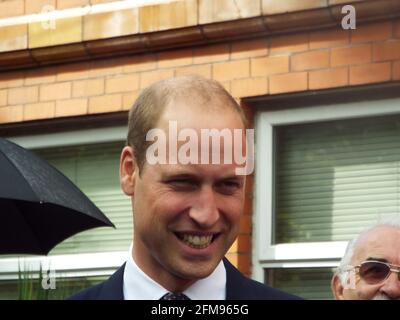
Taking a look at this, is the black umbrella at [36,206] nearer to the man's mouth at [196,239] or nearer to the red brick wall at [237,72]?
the red brick wall at [237,72]

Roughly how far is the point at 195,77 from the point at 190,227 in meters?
0.18

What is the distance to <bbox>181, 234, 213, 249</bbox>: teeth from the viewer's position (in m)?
1.35

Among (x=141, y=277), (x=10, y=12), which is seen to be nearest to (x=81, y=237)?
(x=10, y=12)

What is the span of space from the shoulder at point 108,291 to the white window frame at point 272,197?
268cm

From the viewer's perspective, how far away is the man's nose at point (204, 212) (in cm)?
136

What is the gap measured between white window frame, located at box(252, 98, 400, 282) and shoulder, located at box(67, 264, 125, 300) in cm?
268

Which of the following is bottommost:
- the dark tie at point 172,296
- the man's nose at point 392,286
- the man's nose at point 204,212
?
the dark tie at point 172,296

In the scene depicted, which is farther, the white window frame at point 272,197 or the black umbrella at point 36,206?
the white window frame at point 272,197

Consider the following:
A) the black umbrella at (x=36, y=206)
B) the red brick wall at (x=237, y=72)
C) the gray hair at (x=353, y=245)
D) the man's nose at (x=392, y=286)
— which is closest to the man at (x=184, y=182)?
the man's nose at (x=392, y=286)

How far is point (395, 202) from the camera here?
4.05 m

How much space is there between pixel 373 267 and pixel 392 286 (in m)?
0.11

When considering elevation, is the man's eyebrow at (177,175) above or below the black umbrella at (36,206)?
below

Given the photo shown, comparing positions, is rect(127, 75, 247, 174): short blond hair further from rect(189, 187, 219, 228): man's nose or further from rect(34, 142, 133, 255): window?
rect(34, 142, 133, 255): window
